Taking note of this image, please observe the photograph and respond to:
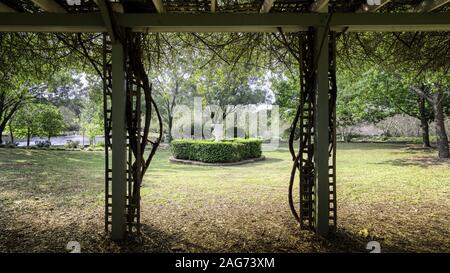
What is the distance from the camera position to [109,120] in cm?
303

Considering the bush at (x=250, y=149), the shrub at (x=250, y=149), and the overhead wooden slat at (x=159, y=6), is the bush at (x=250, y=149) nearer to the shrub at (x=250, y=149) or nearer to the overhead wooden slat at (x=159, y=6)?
the shrub at (x=250, y=149)

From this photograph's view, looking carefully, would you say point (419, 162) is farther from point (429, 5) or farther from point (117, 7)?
point (117, 7)

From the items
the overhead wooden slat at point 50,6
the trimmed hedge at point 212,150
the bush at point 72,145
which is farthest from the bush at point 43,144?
the overhead wooden slat at point 50,6

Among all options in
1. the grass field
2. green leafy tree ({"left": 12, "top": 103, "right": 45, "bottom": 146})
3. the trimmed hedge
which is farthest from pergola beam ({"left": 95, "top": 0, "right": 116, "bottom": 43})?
green leafy tree ({"left": 12, "top": 103, "right": 45, "bottom": 146})

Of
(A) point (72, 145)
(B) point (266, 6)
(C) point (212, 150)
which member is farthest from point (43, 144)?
(B) point (266, 6)

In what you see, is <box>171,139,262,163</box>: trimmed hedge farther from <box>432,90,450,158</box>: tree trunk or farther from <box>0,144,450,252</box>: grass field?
<box>432,90,450,158</box>: tree trunk

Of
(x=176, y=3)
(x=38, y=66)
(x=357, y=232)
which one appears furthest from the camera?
(x=38, y=66)

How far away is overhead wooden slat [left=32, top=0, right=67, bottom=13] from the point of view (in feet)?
8.55

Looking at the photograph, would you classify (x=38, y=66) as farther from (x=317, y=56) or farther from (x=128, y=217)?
(x=317, y=56)

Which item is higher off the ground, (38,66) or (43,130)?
(38,66)

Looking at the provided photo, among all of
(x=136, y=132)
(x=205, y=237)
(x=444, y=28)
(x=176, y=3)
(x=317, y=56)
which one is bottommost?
(x=205, y=237)

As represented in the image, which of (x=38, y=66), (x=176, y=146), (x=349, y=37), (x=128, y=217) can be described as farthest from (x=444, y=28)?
(x=176, y=146)

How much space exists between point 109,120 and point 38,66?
355 centimetres

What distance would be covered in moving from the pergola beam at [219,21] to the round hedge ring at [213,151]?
7.10 m
